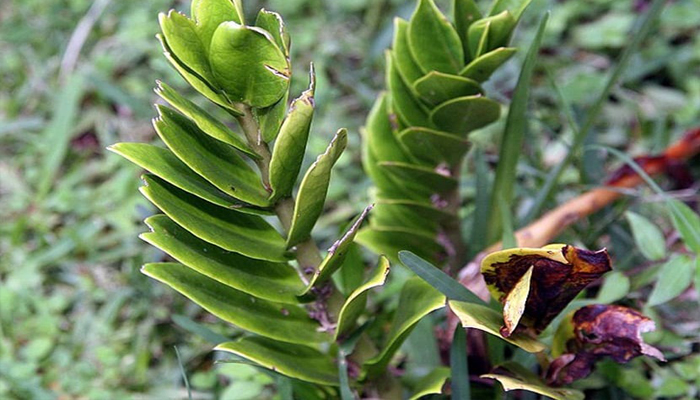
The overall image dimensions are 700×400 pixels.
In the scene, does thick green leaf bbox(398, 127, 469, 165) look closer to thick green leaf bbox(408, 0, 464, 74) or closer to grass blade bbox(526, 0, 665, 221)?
thick green leaf bbox(408, 0, 464, 74)

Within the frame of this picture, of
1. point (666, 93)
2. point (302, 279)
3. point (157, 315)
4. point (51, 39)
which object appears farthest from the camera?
point (51, 39)

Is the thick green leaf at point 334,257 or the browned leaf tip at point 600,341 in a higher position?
the thick green leaf at point 334,257

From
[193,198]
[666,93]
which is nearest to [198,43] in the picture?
[193,198]

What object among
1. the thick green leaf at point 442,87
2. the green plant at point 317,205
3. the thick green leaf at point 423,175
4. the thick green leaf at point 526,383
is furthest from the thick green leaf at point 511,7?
the thick green leaf at point 526,383

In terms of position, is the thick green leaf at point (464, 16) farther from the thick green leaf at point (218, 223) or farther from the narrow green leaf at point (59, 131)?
the narrow green leaf at point (59, 131)

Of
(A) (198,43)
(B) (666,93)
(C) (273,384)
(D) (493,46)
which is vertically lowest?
(B) (666,93)

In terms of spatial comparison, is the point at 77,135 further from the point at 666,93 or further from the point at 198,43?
the point at 666,93

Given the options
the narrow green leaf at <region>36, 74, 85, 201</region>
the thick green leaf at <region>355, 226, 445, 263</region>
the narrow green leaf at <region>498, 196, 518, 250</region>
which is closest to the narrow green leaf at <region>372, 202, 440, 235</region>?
the thick green leaf at <region>355, 226, 445, 263</region>

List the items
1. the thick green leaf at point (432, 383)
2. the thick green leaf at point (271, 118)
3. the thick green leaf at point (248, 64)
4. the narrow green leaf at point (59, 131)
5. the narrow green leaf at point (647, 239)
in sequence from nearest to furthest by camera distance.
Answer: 1. the thick green leaf at point (248, 64)
2. the thick green leaf at point (271, 118)
3. the thick green leaf at point (432, 383)
4. the narrow green leaf at point (647, 239)
5. the narrow green leaf at point (59, 131)
